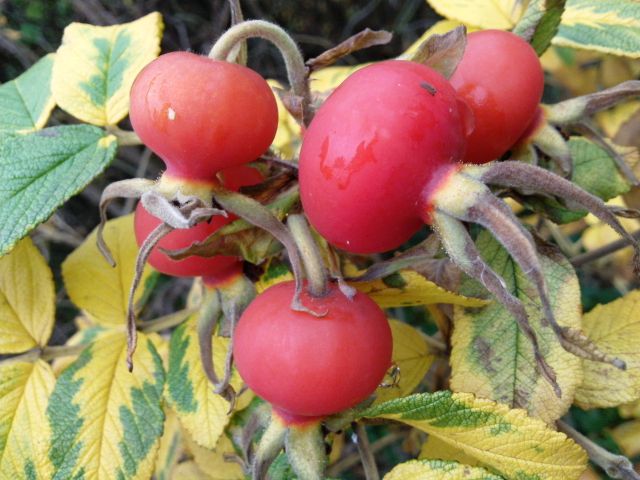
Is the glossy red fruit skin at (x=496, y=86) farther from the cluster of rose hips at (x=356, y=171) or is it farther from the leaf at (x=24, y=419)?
the leaf at (x=24, y=419)

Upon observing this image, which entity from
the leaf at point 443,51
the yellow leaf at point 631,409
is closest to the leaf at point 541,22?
the leaf at point 443,51

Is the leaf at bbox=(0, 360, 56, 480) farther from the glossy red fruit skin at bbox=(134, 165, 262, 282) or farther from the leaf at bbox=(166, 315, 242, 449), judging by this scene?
the glossy red fruit skin at bbox=(134, 165, 262, 282)

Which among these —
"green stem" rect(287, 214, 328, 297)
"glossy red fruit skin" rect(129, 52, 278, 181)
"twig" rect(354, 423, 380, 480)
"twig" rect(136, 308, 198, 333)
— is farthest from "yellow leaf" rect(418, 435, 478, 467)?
"glossy red fruit skin" rect(129, 52, 278, 181)

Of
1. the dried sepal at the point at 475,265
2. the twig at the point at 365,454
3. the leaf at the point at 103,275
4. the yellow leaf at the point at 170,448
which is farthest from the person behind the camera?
the yellow leaf at the point at 170,448

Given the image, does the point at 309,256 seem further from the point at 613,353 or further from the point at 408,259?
the point at 613,353

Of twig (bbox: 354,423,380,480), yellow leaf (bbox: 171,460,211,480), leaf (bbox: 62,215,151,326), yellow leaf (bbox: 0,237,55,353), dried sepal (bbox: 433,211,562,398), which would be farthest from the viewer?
yellow leaf (bbox: 171,460,211,480)

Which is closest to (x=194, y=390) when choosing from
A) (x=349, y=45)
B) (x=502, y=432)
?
(x=502, y=432)
